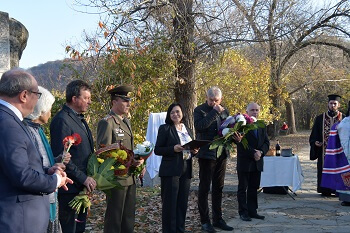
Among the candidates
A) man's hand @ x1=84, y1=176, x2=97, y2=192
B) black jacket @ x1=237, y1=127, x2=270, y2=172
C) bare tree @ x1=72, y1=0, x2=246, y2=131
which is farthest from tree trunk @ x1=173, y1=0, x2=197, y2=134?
man's hand @ x1=84, y1=176, x2=97, y2=192

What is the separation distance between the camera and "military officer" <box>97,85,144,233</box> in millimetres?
5059

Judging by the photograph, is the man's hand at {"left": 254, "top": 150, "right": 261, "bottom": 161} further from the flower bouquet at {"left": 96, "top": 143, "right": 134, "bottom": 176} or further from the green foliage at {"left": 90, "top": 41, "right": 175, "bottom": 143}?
the green foliage at {"left": 90, "top": 41, "right": 175, "bottom": 143}

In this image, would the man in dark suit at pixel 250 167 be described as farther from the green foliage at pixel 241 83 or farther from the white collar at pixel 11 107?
the green foliage at pixel 241 83

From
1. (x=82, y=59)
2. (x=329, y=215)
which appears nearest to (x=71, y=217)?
(x=329, y=215)

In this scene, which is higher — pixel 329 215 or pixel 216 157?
pixel 216 157

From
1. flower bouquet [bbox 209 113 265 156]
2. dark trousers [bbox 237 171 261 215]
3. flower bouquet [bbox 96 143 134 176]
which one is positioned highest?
flower bouquet [bbox 209 113 265 156]

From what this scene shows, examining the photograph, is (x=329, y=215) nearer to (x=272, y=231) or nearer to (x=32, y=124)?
(x=272, y=231)

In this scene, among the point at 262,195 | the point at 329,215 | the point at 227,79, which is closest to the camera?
the point at 329,215

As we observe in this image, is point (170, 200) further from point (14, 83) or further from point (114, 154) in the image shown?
point (14, 83)

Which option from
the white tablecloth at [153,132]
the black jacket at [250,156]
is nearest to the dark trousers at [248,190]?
the black jacket at [250,156]

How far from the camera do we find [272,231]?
23.0 feet

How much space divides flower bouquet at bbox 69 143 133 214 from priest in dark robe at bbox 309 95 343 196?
21.6 feet

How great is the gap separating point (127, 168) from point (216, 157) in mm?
2218

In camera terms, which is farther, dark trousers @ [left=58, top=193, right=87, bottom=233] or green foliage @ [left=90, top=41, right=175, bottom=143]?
green foliage @ [left=90, top=41, right=175, bottom=143]
